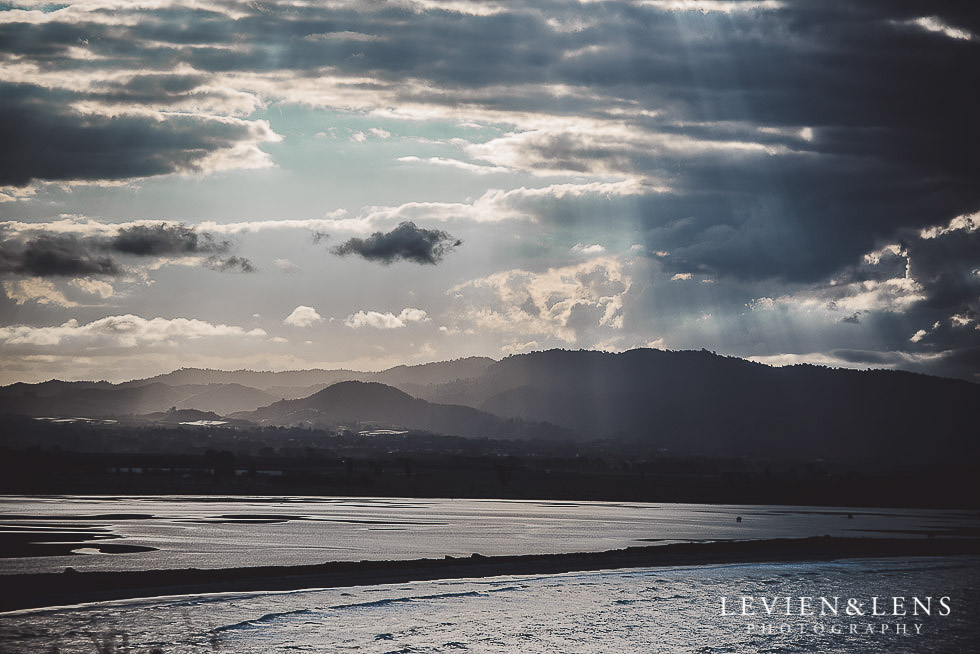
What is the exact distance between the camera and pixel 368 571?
57.1 m

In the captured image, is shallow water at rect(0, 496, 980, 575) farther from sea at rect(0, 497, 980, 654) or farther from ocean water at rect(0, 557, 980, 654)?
ocean water at rect(0, 557, 980, 654)

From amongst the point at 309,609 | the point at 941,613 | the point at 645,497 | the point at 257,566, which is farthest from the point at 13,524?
the point at 645,497

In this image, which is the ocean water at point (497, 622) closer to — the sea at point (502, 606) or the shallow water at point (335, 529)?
the sea at point (502, 606)

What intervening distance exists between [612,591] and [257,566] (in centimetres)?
2044

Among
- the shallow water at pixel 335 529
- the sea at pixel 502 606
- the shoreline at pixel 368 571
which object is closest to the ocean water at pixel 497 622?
the sea at pixel 502 606

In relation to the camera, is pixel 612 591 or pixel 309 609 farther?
pixel 612 591

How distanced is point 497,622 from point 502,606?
403cm

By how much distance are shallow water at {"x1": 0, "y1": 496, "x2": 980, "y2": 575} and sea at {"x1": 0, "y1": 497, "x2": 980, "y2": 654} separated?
0.51m

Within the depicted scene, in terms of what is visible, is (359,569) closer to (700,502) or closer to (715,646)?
(715,646)

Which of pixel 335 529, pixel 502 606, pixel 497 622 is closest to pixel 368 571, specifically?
pixel 502 606

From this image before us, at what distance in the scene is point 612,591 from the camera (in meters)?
55.1

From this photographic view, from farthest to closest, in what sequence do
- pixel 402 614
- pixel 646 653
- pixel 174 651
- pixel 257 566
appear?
pixel 257 566 < pixel 402 614 < pixel 646 653 < pixel 174 651

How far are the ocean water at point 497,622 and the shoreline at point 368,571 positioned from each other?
6.51 ft

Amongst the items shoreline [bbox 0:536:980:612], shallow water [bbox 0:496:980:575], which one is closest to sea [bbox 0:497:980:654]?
shallow water [bbox 0:496:980:575]
